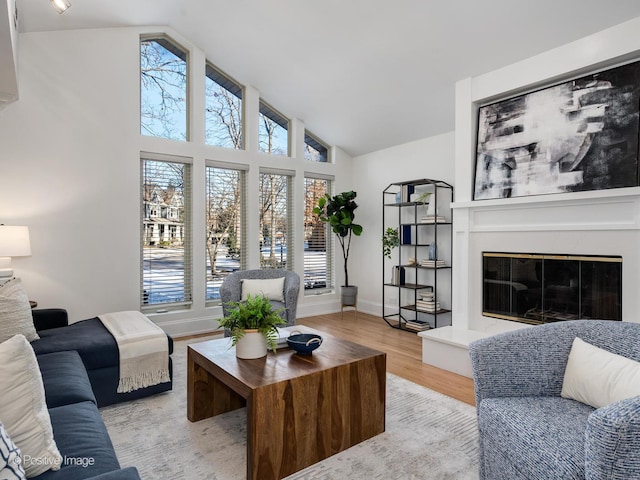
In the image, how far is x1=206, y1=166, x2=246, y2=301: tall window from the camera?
4.92 metres

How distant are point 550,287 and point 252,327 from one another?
263 cm

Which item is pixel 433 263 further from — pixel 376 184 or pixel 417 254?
pixel 376 184

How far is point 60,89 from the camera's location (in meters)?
3.90

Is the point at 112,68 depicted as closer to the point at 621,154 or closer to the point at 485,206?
the point at 485,206

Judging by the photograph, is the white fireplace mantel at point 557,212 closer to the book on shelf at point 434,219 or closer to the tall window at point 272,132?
the book on shelf at point 434,219

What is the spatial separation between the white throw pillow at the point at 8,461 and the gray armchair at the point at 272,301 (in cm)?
296

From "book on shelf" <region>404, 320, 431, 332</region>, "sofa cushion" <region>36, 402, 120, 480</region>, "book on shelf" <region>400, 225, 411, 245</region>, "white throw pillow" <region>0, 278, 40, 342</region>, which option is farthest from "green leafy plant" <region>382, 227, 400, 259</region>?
"sofa cushion" <region>36, 402, 120, 480</region>

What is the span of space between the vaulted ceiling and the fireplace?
179 centimetres

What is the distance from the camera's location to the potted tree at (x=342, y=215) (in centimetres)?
555

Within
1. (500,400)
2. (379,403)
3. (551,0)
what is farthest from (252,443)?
(551,0)

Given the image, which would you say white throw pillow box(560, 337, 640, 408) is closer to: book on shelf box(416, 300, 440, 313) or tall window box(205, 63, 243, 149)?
book on shelf box(416, 300, 440, 313)

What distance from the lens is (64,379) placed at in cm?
199

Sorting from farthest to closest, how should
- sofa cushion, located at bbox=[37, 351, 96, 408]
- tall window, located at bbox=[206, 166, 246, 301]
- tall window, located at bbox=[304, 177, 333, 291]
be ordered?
tall window, located at bbox=[304, 177, 333, 291] → tall window, located at bbox=[206, 166, 246, 301] → sofa cushion, located at bbox=[37, 351, 96, 408]

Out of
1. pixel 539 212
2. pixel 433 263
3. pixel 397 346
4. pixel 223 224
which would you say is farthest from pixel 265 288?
pixel 539 212
